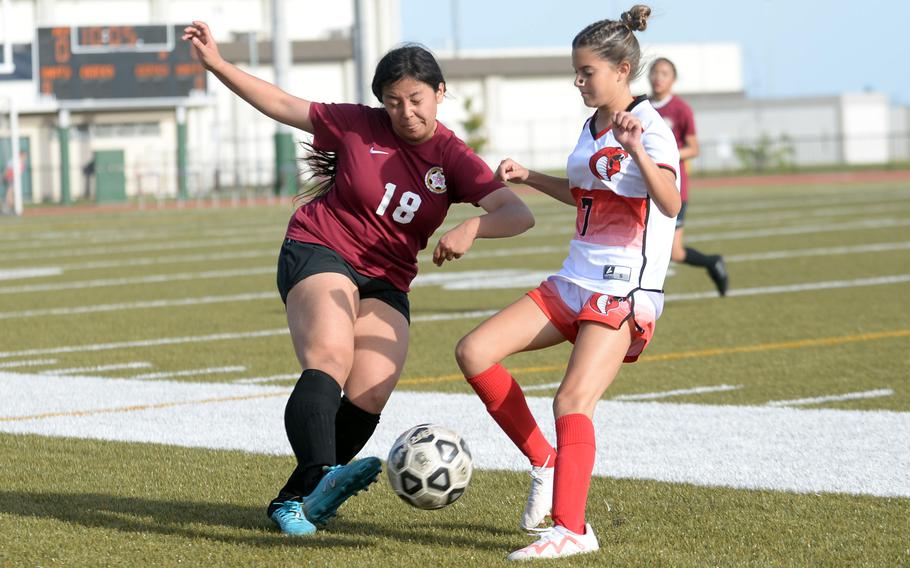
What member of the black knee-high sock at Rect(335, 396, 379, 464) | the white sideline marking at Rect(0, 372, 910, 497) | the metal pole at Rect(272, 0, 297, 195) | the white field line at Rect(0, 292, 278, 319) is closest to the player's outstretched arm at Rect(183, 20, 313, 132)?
the black knee-high sock at Rect(335, 396, 379, 464)

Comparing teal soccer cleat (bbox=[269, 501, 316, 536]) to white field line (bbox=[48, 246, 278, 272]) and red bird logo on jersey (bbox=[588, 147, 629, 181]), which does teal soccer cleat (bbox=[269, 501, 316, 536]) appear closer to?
red bird logo on jersey (bbox=[588, 147, 629, 181])

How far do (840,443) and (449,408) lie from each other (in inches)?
78.9

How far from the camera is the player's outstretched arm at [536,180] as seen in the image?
5043 millimetres

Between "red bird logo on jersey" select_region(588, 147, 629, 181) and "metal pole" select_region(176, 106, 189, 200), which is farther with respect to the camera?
"metal pole" select_region(176, 106, 189, 200)

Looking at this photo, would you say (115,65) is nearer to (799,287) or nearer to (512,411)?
(799,287)

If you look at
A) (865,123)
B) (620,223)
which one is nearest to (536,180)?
(620,223)

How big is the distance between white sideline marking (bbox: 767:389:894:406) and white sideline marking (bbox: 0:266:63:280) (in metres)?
11.2

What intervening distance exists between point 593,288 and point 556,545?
0.84 metres

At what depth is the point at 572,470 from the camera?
459 cm

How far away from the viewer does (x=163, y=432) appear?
6.95 metres

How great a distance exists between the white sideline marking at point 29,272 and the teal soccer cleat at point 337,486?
12.7 meters

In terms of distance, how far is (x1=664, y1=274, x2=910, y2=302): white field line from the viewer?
13102mm

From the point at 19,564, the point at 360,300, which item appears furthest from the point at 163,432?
the point at 19,564

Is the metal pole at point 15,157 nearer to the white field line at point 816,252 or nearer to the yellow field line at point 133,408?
the white field line at point 816,252
